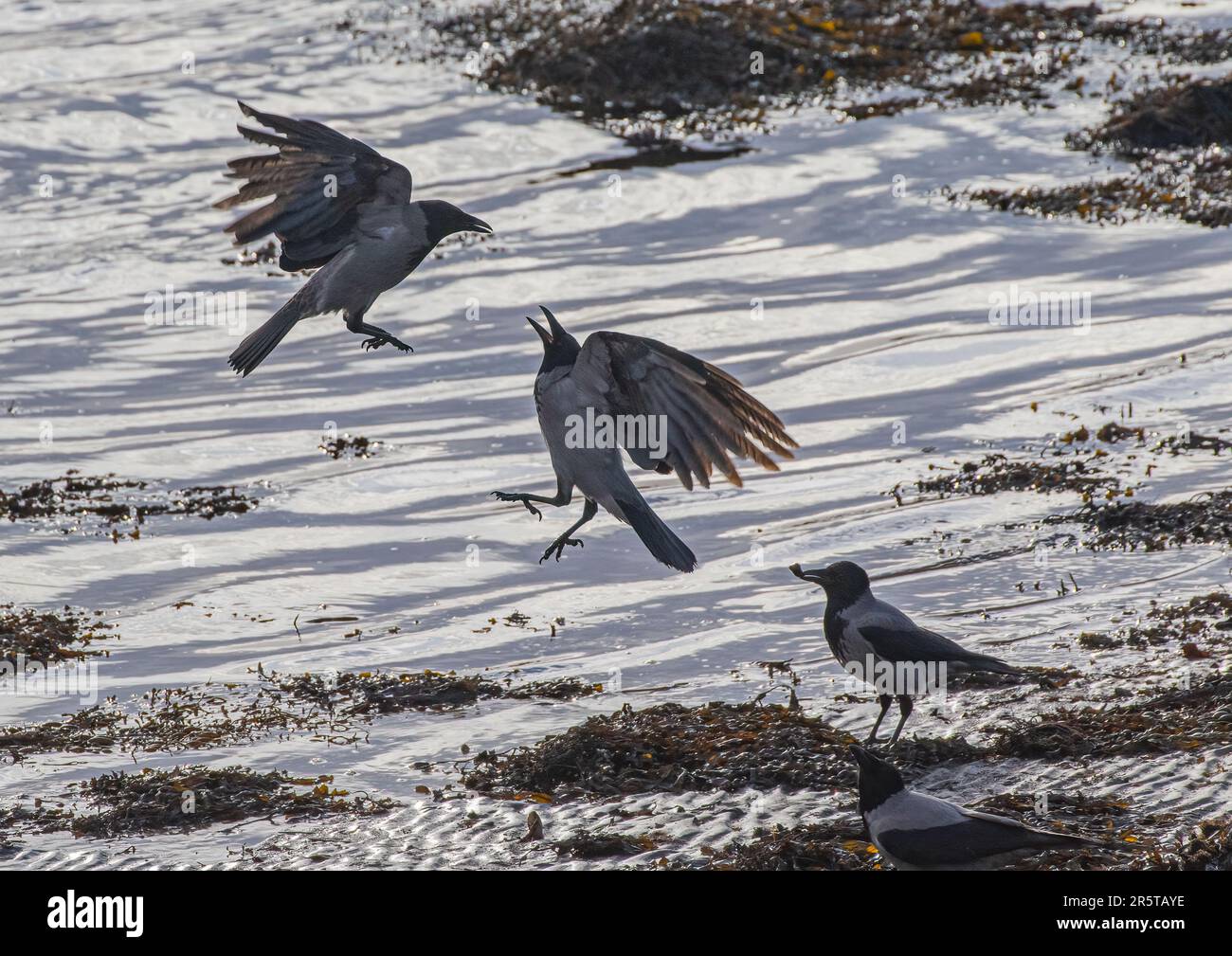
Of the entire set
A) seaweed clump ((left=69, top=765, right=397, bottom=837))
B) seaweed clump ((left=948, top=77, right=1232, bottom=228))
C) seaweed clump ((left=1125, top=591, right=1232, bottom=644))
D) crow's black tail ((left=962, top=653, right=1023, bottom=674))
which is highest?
seaweed clump ((left=948, top=77, right=1232, bottom=228))

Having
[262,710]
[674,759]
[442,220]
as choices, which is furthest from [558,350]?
[262,710]

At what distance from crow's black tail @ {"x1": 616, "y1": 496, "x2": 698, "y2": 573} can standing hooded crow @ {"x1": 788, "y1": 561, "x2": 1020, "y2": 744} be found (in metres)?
0.71

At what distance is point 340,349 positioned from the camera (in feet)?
63.1

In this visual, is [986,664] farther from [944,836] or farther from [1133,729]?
[944,836]

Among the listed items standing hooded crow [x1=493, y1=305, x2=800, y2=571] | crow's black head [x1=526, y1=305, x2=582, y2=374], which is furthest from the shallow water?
crow's black head [x1=526, y1=305, x2=582, y2=374]

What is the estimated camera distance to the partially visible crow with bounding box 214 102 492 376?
8.59m

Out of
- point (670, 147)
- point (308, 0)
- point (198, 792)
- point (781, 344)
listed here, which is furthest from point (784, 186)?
point (198, 792)

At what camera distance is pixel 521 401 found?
17.3 metres

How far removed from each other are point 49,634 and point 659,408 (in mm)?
6192

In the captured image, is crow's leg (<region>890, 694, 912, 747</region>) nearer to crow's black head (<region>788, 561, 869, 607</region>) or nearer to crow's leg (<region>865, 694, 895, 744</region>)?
crow's leg (<region>865, 694, 895, 744</region>)

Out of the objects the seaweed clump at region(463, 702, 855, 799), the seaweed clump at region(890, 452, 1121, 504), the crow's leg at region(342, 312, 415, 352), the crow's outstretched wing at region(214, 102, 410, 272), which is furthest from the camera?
the seaweed clump at region(890, 452, 1121, 504)

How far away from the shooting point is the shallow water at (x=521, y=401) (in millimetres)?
10336

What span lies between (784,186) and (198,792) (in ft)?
52.6

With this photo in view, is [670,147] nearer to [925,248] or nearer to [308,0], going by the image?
[925,248]
